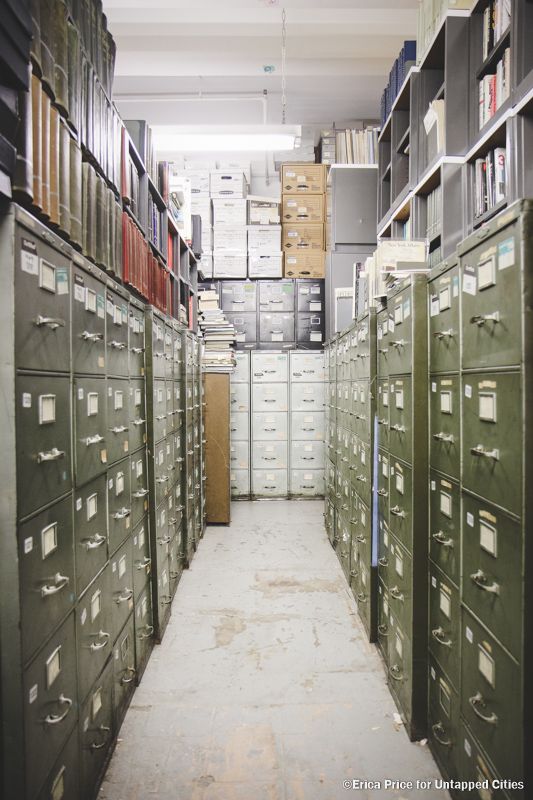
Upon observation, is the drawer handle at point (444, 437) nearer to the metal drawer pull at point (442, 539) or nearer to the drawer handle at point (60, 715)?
the metal drawer pull at point (442, 539)

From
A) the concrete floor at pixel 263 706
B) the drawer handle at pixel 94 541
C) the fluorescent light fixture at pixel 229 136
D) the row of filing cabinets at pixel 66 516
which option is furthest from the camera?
the fluorescent light fixture at pixel 229 136

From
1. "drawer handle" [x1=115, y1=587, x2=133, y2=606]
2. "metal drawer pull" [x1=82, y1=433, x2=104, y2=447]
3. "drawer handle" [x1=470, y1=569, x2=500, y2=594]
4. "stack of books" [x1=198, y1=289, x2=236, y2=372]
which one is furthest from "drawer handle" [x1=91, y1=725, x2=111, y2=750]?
"stack of books" [x1=198, y1=289, x2=236, y2=372]

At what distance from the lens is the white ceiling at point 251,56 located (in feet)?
13.8

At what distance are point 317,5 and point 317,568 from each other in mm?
4570

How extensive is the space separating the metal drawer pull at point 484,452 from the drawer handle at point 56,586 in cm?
112

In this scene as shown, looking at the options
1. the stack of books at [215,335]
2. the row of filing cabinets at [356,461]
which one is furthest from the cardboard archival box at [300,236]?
the row of filing cabinets at [356,461]

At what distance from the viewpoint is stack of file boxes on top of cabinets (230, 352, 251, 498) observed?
5848mm

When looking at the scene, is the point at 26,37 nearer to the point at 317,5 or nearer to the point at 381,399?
the point at 381,399

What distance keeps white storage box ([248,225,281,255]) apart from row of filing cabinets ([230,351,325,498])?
1.23 meters

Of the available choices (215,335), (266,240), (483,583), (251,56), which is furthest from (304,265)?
(483,583)

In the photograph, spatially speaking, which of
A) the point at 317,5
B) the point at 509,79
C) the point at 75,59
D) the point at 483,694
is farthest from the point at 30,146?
the point at 317,5

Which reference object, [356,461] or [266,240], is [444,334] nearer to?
[356,461]

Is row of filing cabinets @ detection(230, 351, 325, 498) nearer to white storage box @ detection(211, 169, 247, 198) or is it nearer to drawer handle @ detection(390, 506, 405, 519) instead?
white storage box @ detection(211, 169, 247, 198)

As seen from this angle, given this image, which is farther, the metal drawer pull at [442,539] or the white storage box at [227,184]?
the white storage box at [227,184]
